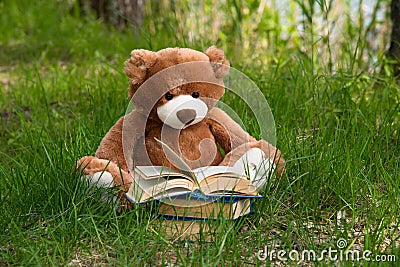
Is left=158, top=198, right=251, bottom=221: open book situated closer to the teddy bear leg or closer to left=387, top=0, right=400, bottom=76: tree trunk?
the teddy bear leg

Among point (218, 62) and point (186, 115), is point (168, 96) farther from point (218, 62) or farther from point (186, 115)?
point (218, 62)

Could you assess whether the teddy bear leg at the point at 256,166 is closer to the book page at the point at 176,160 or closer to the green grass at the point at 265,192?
the green grass at the point at 265,192

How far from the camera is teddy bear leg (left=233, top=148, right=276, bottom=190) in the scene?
6.82 feet

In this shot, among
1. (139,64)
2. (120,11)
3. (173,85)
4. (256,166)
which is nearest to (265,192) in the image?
(256,166)

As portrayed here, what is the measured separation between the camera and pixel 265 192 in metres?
2.06

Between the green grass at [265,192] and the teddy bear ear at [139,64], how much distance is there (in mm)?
415

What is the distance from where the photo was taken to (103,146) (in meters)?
2.15

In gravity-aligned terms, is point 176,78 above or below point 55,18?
below

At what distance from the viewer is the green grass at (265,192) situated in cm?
185

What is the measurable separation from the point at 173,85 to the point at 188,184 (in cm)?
37

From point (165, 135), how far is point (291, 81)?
123cm

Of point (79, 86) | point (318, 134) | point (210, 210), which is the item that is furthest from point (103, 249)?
point (79, 86)

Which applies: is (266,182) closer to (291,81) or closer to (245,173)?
(245,173)

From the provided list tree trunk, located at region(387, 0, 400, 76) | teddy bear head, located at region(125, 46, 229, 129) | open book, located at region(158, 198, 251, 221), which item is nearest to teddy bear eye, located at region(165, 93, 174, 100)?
teddy bear head, located at region(125, 46, 229, 129)
